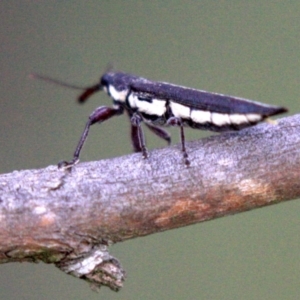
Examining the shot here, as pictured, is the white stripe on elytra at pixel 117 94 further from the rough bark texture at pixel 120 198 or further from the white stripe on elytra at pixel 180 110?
the rough bark texture at pixel 120 198

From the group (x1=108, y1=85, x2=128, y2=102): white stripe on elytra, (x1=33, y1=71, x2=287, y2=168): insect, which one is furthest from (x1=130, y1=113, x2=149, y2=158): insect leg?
(x1=108, y1=85, x2=128, y2=102): white stripe on elytra

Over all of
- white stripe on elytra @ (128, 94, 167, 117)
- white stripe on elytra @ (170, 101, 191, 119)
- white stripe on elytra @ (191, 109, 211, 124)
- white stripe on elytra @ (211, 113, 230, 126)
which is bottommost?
white stripe on elytra @ (211, 113, 230, 126)

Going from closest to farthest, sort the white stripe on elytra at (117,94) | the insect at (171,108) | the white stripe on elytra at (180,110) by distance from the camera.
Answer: the insect at (171,108)
the white stripe on elytra at (180,110)
the white stripe on elytra at (117,94)

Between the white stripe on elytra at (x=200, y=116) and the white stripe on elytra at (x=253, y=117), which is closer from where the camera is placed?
the white stripe on elytra at (x=253, y=117)

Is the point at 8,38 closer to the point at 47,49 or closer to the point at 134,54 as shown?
the point at 47,49

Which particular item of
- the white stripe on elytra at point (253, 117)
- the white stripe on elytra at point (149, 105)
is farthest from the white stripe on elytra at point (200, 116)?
the white stripe on elytra at point (253, 117)

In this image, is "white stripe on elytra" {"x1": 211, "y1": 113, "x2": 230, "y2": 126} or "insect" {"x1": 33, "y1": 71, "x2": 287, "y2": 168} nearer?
"insect" {"x1": 33, "y1": 71, "x2": 287, "y2": 168}

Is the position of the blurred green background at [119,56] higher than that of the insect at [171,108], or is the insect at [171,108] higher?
the blurred green background at [119,56]

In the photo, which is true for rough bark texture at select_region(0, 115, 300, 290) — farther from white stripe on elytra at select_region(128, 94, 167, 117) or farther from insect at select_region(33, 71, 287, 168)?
white stripe on elytra at select_region(128, 94, 167, 117)
